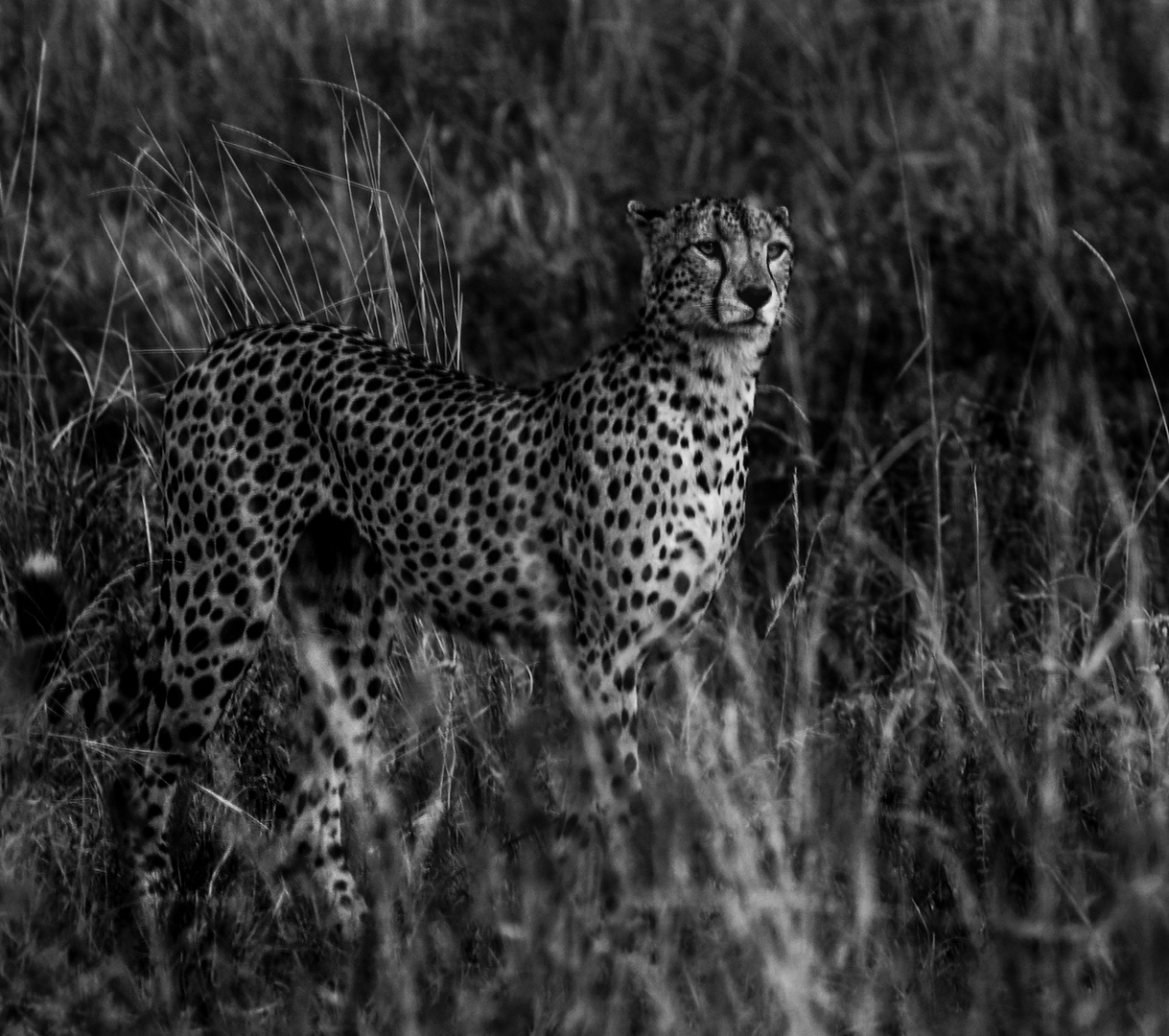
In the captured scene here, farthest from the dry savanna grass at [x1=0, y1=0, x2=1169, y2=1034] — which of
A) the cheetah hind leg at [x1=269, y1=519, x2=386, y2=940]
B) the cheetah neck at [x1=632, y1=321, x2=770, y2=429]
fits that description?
the cheetah neck at [x1=632, y1=321, x2=770, y2=429]

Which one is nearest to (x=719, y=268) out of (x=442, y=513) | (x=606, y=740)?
(x=442, y=513)

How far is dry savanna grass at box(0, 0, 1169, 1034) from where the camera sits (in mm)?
3623

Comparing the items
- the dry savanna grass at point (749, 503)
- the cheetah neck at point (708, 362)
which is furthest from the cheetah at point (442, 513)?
the dry savanna grass at point (749, 503)

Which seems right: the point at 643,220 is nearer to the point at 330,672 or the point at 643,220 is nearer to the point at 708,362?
the point at 708,362

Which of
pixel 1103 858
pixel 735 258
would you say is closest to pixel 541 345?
pixel 735 258

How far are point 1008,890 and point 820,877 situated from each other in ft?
1.20

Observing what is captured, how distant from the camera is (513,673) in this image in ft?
15.5

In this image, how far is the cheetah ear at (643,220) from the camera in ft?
13.6

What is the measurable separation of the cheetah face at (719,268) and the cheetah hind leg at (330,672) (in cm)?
93

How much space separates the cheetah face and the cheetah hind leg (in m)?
0.93

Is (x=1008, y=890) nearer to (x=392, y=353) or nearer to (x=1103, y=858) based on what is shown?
(x=1103, y=858)

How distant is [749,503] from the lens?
6.30 m

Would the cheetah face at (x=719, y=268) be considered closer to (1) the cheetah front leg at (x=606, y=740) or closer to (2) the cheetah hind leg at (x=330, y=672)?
(1) the cheetah front leg at (x=606, y=740)

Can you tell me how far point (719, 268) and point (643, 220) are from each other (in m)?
0.27
